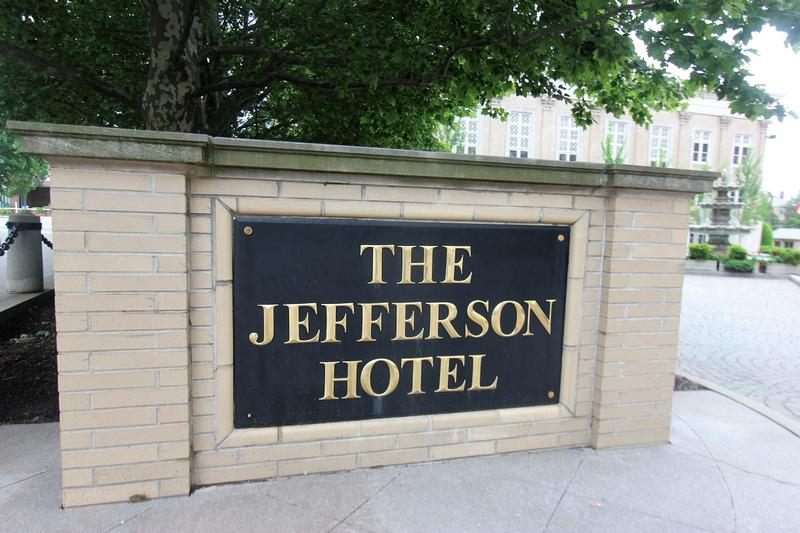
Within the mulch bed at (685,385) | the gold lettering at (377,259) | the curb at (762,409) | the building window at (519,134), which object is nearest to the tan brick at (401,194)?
the gold lettering at (377,259)

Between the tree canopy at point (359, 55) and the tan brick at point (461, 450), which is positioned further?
the tree canopy at point (359, 55)

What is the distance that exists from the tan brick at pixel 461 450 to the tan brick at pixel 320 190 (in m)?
1.52

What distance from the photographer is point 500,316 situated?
2941mm

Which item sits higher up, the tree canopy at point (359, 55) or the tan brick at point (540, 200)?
the tree canopy at point (359, 55)

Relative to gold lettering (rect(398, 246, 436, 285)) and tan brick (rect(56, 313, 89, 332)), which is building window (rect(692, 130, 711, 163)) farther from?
tan brick (rect(56, 313, 89, 332))

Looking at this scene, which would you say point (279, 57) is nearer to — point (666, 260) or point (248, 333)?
point (248, 333)

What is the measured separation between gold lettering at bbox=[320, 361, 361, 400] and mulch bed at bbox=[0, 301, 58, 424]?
2.14m

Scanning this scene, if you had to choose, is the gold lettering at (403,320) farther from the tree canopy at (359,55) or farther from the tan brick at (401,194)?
the tree canopy at (359,55)

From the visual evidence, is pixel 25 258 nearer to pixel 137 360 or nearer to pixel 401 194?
pixel 137 360

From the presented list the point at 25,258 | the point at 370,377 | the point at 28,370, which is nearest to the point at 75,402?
the point at 370,377

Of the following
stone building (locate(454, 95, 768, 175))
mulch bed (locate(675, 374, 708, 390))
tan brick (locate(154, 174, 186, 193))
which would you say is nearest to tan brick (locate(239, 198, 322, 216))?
tan brick (locate(154, 174, 186, 193))

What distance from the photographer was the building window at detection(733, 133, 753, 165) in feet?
145

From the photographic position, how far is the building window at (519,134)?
38.7 m

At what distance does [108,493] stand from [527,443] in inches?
89.0
